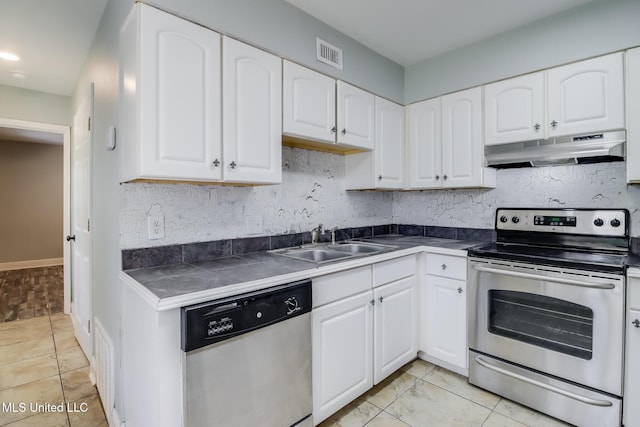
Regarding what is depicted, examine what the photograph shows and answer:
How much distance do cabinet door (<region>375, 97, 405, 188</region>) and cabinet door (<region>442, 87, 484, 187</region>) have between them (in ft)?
1.18

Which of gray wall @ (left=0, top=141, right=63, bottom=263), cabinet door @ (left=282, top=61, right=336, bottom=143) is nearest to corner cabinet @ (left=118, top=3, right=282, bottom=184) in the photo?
cabinet door @ (left=282, top=61, right=336, bottom=143)

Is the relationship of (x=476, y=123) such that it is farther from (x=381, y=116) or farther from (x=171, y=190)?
(x=171, y=190)

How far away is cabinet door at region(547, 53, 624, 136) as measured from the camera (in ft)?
6.21

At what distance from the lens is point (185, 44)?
1.48 meters

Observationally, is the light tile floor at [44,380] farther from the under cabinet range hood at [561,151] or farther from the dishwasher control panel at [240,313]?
the under cabinet range hood at [561,151]

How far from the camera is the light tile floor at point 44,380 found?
188 cm

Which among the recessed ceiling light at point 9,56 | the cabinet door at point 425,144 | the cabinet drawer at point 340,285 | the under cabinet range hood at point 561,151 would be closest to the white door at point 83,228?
the recessed ceiling light at point 9,56

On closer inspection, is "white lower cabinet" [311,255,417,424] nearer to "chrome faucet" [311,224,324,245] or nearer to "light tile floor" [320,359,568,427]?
"light tile floor" [320,359,568,427]

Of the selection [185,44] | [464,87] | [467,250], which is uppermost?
[464,87]

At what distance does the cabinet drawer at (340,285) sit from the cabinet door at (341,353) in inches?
1.5

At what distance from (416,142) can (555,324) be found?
5.46 ft

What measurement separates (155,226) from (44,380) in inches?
64.9

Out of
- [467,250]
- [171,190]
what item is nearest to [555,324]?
[467,250]

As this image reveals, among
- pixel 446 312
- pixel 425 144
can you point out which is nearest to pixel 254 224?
pixel 446 312
